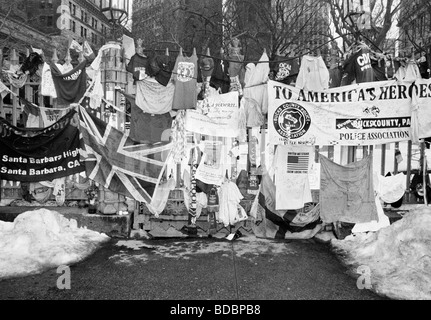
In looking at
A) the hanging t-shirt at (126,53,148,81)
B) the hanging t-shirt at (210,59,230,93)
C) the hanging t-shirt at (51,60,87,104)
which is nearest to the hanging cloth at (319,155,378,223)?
the hanging t-shirt at (210,59,230,93)

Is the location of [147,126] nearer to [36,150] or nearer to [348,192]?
[36,150]

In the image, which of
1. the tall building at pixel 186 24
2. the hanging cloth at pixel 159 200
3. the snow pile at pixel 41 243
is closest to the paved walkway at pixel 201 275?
the snow pile at pixel 41 243

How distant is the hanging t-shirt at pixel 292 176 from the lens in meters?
7.28

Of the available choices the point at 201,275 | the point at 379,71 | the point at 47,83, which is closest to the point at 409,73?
the point at 379,71

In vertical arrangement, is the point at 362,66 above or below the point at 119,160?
above

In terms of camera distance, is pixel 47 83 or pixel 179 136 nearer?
pixel 47 83

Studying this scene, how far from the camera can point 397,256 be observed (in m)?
5.63

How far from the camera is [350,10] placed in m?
8.85

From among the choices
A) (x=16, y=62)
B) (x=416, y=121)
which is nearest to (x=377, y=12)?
(x=416, y=121)

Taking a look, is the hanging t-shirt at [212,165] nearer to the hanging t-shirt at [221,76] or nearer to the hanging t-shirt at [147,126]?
the hanging t-shirt at [147,126]

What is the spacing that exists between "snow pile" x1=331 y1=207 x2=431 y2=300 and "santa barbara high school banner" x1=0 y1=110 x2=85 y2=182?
17.9ft

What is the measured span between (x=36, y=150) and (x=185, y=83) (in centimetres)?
317

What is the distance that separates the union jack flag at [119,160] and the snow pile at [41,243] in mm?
1011

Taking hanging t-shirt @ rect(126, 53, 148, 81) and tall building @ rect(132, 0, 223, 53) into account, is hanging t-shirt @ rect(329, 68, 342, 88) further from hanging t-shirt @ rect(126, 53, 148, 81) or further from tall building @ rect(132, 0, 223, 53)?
tall building @ rect(132, 0, 223, 53)
